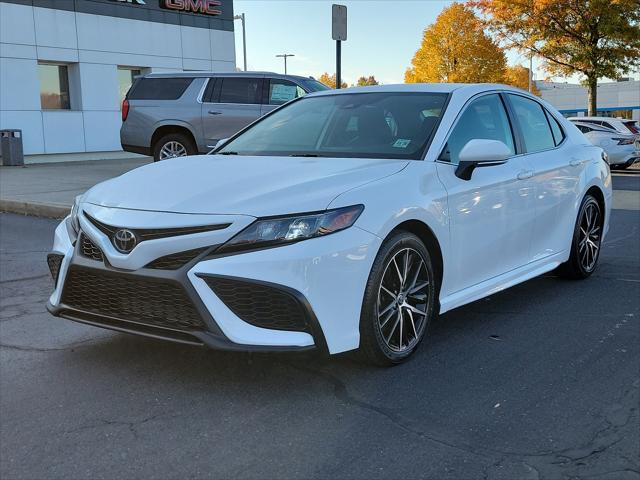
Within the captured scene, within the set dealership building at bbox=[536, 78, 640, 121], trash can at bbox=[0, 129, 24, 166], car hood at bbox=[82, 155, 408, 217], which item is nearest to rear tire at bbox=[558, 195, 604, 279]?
car hood at bbox=[82, 155, 408, 217]

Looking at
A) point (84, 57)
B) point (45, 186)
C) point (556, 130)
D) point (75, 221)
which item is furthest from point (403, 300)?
point (84, 57)

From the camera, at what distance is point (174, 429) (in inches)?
122

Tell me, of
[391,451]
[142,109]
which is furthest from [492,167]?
[142,109]

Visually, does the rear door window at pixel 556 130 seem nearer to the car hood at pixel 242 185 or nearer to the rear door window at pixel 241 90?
the car hood at pixel 242 185

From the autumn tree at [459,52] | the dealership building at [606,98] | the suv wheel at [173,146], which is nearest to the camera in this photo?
the suv wheel at [173,146]

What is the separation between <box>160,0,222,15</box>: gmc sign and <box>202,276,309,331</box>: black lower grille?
22.5m

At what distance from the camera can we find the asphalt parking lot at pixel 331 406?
9.25 feet

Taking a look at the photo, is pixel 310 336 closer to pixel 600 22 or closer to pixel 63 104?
pixel 63 104

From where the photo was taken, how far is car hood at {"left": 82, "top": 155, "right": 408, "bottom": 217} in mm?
3420

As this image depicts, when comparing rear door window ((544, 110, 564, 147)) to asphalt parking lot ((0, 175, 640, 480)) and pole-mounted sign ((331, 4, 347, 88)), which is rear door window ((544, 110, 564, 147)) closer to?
asphalt parking lot ((0, 175, 640, 480))

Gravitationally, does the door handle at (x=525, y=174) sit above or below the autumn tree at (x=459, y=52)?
below

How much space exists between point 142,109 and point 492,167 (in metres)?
9.30

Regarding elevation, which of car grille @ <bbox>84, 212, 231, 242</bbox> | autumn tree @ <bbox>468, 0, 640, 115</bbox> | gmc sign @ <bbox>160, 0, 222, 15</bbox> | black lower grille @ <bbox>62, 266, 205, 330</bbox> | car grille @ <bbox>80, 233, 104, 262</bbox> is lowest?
black lower grille @ <bbox>62, 266, 205, 330</bbox>

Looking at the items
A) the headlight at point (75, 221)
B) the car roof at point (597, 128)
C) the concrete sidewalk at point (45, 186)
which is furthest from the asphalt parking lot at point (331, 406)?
the car roof at point (597, 128)
